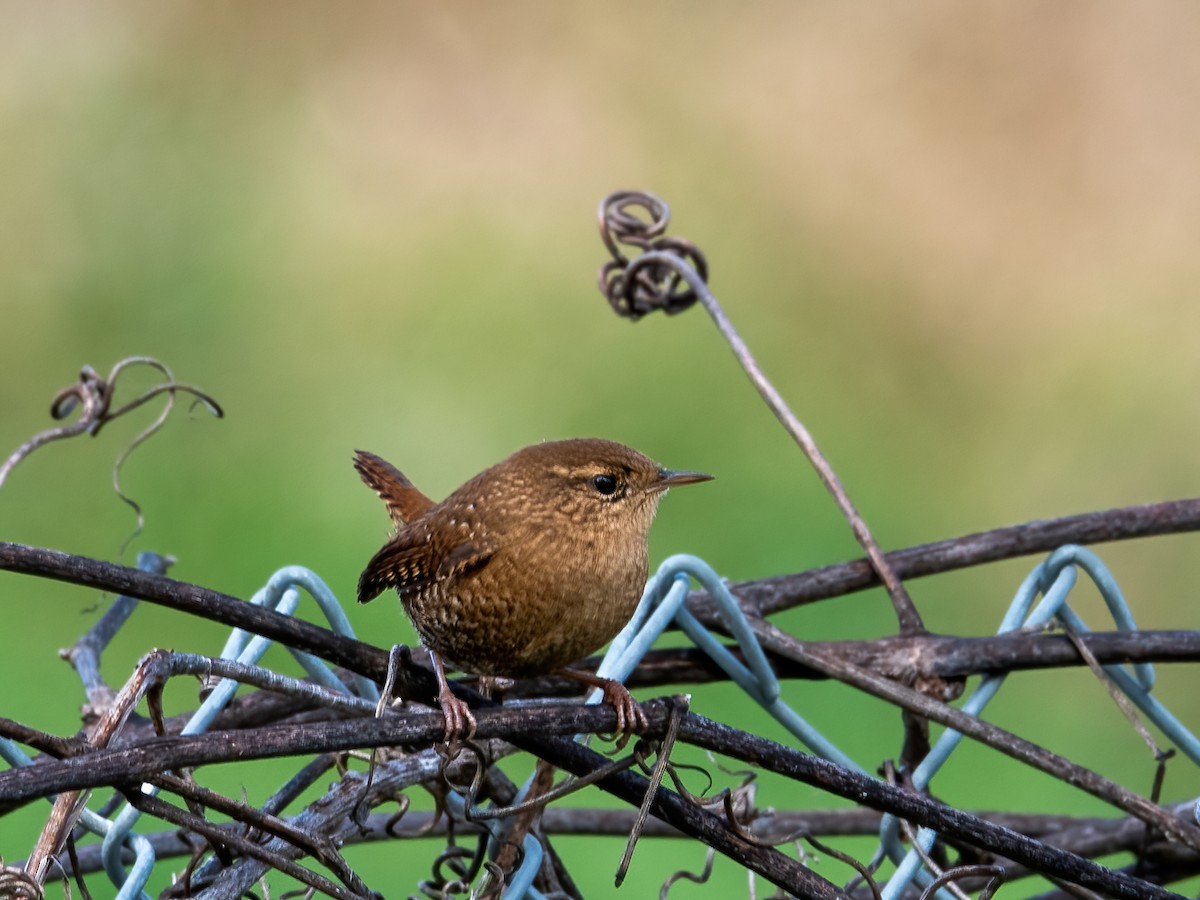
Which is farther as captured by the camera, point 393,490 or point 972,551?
point 393,490

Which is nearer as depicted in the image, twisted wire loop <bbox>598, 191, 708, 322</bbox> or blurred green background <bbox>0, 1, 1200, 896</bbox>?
twisted wire loop <bbox>598, 191, 708, 322</bbox>

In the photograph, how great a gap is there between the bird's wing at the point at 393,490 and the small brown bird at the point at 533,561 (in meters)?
0.32

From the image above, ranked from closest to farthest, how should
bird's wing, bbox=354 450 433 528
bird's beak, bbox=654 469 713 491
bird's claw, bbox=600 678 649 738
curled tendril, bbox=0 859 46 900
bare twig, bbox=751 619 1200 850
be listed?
curled tendril, bbox=0 859 46 900, bird's claw, bbox=600 678 649 738, bare twig, bbox=751 619 1200 850, bird's beak, bbox=654 469 713 491, bird's wing, bbox=354 450 433 528

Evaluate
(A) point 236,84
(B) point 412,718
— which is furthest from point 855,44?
(B) point 412,718

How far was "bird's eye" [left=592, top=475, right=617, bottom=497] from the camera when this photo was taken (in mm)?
1902

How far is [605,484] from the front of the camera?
75.5 inches

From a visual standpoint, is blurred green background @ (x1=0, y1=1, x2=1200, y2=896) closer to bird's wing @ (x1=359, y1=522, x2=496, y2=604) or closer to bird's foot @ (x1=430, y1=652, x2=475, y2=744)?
bird's wing @ (x1=359, y1=522, x2=496, y2=604)

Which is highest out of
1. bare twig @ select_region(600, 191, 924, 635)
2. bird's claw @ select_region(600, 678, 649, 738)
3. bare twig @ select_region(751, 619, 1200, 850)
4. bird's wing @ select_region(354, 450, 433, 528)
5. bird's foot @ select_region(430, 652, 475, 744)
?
bare twig @ select_region(600, 191, 924, 635)

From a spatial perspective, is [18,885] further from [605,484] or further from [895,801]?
[605,484]

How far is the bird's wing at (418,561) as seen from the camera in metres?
1.76

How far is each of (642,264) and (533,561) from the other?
2.60 feet

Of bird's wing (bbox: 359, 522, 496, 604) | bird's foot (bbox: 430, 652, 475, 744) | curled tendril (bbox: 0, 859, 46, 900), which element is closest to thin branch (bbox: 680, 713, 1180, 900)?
bird's foot (bbox: 430, 652, 475, 744)

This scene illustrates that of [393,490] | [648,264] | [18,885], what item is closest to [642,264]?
[648,264]

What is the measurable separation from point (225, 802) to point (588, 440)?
0.91 metres
